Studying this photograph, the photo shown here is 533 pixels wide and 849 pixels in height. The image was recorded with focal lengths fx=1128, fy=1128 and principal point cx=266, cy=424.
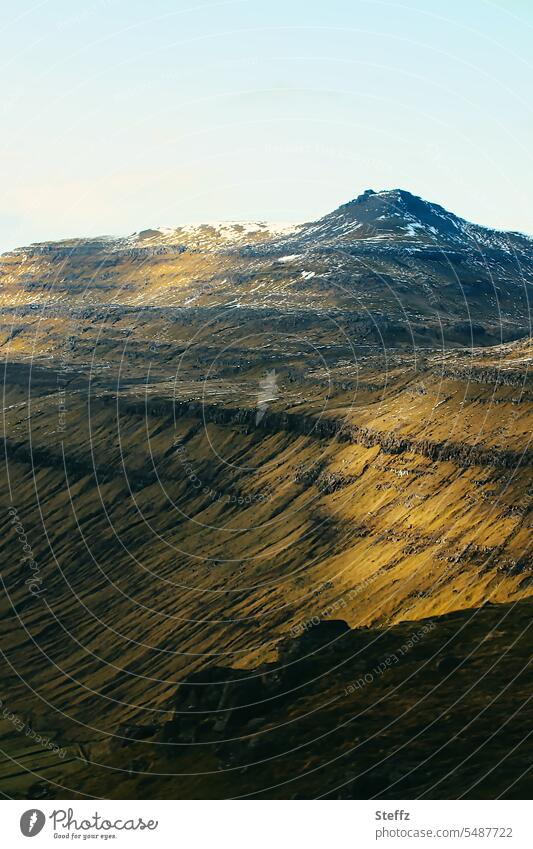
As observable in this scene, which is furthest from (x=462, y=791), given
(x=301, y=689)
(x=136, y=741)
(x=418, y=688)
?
(x=136, y=741)

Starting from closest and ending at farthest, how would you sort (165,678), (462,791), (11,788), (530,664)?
1. (462,791)
2. (530,664)
3. (11,788)
4. (165,678)

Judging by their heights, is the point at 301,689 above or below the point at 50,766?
above

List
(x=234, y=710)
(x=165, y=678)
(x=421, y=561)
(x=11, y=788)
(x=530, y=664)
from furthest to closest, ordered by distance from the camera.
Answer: (x=165, y=678)
(x=421, y=561)
(x=11, y=788)
(x=234, y=710)
(x=530, y=664)

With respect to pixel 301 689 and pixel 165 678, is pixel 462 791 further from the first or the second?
pixel 165 678

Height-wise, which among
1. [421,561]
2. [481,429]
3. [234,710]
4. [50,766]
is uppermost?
[481,429]

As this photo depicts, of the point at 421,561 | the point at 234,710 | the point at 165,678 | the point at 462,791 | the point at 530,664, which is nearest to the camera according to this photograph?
the point at 462,791

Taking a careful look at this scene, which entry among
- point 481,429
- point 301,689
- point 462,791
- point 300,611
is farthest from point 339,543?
point 462,791

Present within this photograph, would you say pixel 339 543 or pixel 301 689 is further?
pixel 339 543

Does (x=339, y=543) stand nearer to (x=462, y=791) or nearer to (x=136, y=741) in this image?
(x=136, y=741)

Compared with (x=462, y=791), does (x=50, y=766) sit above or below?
below

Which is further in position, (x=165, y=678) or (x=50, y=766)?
(x=165, y=678)
